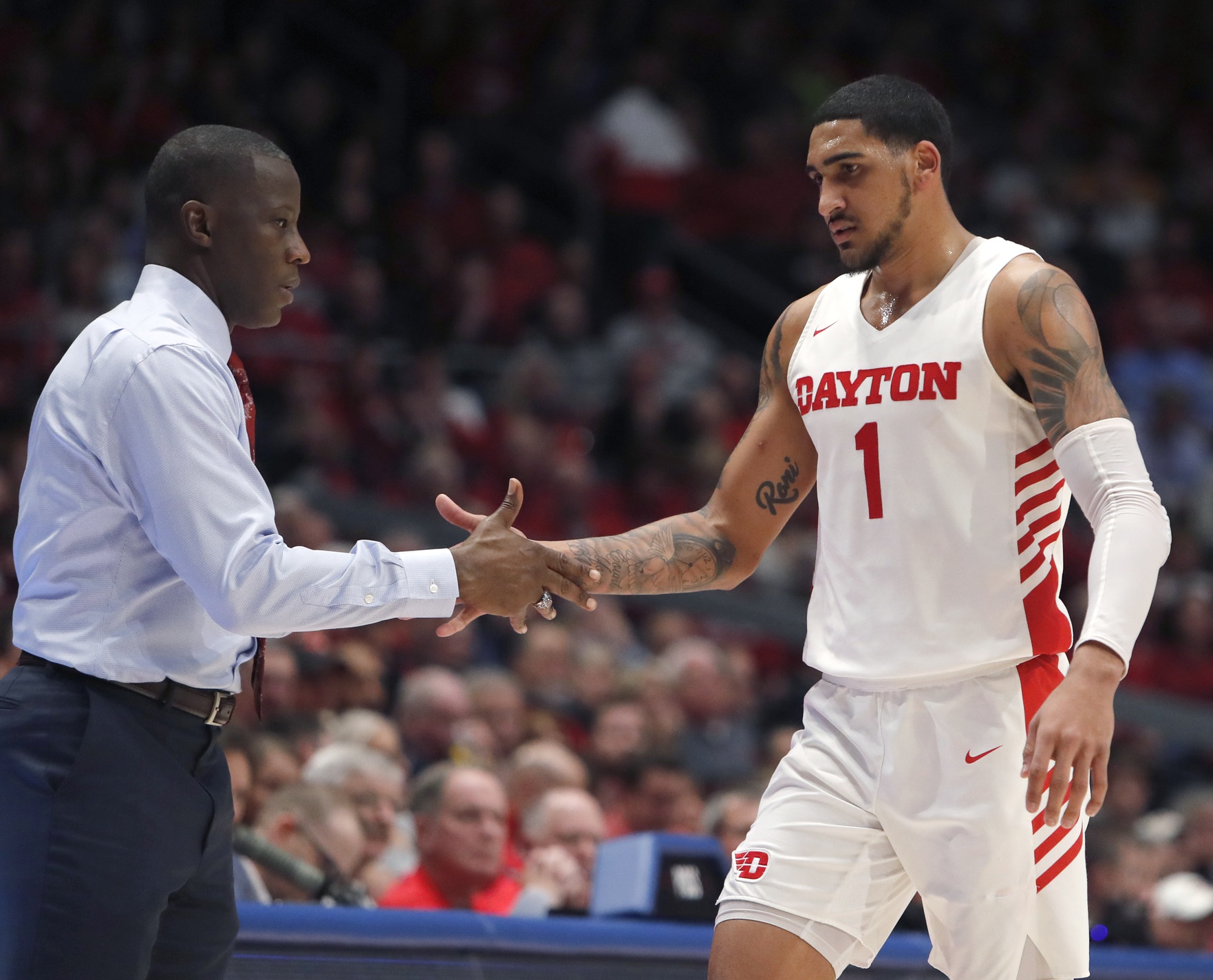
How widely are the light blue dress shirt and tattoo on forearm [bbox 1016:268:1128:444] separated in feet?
4.38

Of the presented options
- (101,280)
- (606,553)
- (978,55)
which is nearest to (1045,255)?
(978,55)

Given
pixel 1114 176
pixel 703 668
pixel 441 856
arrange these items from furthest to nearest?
pixel 1114 176 < pixel 703 668 < pixel 441 856

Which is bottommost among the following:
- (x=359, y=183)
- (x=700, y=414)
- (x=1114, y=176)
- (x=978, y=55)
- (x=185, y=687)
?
(x=185, y=687)

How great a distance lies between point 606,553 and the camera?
146 inches

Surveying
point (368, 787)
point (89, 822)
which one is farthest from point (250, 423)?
point (368, 787)

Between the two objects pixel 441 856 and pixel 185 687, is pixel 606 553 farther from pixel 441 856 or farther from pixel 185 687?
pixel 441 856

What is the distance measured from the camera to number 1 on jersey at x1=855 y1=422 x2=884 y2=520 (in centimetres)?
329

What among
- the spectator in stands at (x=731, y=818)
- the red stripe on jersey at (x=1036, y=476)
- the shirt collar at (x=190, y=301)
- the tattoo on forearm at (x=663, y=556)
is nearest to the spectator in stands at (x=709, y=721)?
the spectator in stands at (x=731, y=818)

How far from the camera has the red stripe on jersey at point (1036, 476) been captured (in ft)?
10.5

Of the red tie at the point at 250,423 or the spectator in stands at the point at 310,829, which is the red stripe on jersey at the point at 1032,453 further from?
the spectator in stands at the point at 310,829

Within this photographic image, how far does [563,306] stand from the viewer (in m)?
10.6

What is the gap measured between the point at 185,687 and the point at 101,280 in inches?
253

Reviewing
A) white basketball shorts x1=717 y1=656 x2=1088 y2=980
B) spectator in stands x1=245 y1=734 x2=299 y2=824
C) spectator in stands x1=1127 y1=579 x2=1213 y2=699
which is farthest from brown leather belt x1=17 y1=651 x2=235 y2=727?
Answer: spectator in stands x1=1127 y1=579 x2=1213 y2=699

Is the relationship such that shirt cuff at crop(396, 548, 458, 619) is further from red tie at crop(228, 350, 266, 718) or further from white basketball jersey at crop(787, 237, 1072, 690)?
white basketball jersey at crop(787, 237, 1072, 690)
